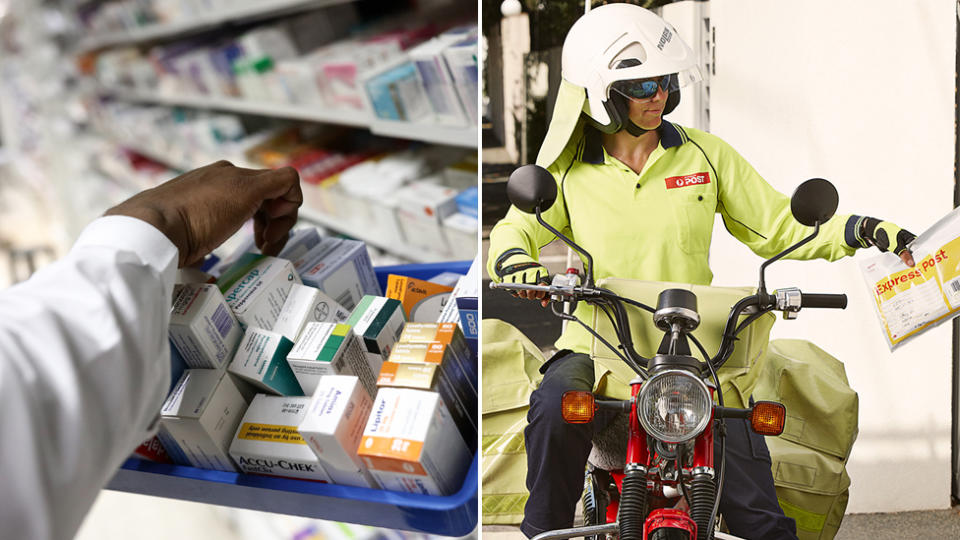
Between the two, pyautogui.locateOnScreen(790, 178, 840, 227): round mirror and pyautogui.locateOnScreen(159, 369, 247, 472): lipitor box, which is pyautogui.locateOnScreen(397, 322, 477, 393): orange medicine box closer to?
pyautogui.locateOnScreen(159, 369, 247, 472): lipitor box

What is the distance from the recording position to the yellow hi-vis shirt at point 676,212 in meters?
1.28

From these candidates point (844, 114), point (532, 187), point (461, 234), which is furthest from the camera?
point (461, 234)

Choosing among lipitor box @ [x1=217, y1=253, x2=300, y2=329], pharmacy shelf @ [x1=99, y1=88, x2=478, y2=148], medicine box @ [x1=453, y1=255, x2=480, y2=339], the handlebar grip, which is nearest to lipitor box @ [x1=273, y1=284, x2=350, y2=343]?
lipitor box @ [x1=217, y1=253, x2=300, y2=329]

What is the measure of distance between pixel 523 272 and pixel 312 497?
19.0 inches

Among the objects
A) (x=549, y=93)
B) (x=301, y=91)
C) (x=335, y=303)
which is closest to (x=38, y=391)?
(x=335, y=303)

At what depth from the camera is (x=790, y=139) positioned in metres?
1.27

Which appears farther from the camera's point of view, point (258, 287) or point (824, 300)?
point (258, 287)

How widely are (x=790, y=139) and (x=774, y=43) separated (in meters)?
0.17

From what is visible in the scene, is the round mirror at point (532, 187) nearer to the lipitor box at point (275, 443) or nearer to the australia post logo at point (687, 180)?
the australia post logo at point (687, 180)

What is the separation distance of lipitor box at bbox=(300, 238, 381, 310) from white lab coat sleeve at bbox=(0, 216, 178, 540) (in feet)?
1.45

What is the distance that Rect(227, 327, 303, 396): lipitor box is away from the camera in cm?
105

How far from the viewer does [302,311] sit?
45.9 inches

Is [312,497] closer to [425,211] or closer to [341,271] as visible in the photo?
[341,271]

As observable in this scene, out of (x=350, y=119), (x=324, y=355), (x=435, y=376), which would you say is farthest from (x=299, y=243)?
(x=350, y=119)
